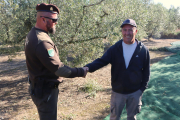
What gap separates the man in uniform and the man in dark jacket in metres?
0.76

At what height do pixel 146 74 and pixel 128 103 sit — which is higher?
pixel 146 74

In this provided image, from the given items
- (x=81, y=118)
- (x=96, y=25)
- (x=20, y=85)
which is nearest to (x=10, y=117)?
(x=81, y=118)

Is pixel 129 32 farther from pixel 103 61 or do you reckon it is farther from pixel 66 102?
pixel 66 102

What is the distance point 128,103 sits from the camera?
9.61 ft

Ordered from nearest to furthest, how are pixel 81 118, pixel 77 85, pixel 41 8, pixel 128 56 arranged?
pixel 41 8
pixel 128 56
pixel 81 118
pixel 77 85

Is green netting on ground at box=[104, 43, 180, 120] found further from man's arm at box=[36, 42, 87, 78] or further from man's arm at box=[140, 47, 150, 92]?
man's arm at box=[36, 42, 87, 78]

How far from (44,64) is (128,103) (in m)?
1.87

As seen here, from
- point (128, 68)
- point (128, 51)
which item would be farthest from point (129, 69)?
point (128, 51)

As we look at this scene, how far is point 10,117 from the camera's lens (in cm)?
455

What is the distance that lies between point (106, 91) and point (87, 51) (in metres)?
2.04

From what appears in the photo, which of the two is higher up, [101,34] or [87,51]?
[101,34]

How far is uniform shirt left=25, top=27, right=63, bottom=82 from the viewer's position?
2125 mm

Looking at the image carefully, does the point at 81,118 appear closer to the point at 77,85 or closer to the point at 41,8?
the point at 77,85

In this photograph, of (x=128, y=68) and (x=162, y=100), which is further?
(x=162, y=100)
